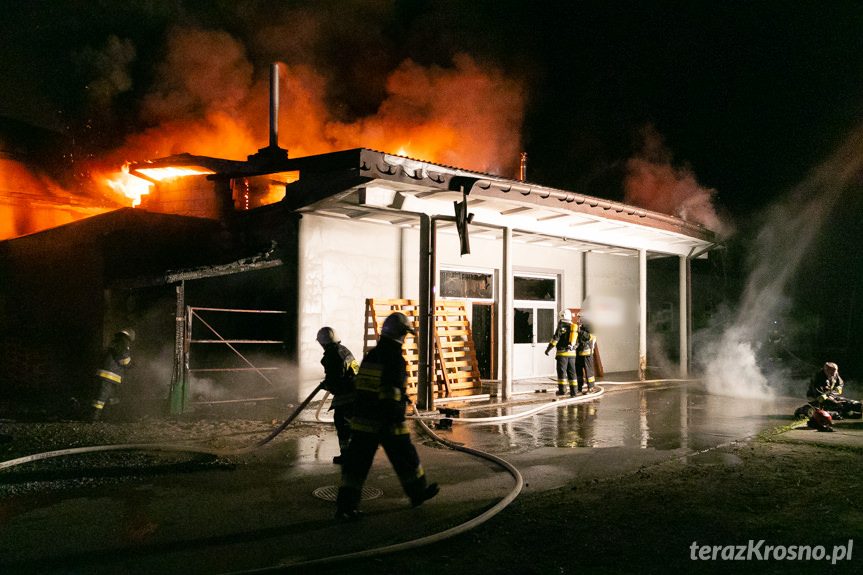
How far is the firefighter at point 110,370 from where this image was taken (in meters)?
8.70

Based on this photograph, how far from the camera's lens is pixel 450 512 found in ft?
15.2

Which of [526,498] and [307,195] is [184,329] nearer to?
[307,195]

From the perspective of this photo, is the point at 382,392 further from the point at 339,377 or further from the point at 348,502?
the point at 339,377

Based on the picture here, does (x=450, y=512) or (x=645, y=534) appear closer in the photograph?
(x=645, y=534)

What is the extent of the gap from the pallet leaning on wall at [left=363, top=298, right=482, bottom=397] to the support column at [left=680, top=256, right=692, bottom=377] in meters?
6.57

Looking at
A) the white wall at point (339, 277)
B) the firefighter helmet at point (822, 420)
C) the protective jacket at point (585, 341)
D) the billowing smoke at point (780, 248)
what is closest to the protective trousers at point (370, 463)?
the white wall at point (339, 277)

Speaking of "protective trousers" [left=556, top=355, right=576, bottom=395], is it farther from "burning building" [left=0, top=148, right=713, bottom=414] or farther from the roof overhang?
the roof overhang

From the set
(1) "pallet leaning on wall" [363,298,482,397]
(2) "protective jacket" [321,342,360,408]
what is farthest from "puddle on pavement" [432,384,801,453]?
(2) "protective jacket" [321,342,360,408]

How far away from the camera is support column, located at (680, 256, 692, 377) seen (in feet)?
49.0

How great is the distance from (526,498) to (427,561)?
5.28 ft

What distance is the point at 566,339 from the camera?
11.4 m

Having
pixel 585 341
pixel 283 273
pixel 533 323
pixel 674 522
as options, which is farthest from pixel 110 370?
pixel 533 323

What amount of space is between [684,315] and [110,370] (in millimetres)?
13238

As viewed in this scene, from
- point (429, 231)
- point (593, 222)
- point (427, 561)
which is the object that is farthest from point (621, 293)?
point (427, 561)
